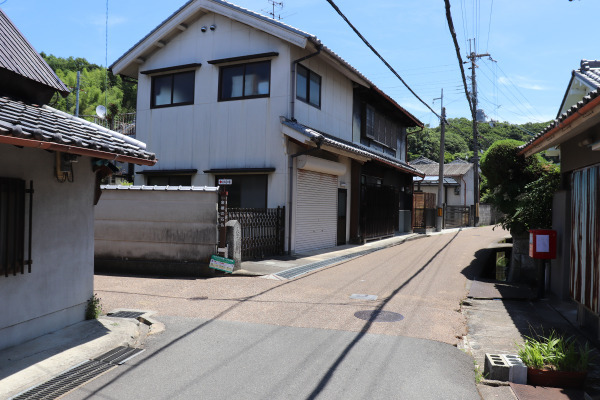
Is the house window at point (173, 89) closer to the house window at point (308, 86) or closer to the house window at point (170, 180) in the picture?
the house window at point (170, 180)

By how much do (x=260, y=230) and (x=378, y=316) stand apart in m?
6.50

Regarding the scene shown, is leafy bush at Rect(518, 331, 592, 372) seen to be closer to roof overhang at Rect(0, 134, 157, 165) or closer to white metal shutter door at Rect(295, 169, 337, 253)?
roof overhang at Rect(0, 134, 157, 165)

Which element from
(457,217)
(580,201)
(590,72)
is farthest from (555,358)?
(457,217)

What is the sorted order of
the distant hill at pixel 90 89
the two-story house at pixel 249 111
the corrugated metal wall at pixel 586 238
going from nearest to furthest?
the corrugated metal wall at pixel 586 238 → the two-story house at pixel 249 111 → the distant hill at pixel 90 89

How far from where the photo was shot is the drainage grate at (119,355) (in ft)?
16.9

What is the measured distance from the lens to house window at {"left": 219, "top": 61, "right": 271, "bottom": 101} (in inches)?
579

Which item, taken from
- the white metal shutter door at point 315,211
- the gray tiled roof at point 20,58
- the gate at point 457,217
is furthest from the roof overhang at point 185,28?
the gate at point 457,217

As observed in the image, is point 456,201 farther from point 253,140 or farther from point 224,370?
point 224,370

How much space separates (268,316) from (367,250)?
396 inches

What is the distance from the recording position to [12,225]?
5.27 metres

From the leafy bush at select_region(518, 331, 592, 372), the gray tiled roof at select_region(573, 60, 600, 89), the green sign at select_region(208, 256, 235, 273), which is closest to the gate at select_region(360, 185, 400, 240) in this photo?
the green sign at select_region(208, 256, 235, 273)

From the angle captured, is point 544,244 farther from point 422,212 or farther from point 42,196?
point 422,212

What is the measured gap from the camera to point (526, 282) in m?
10.8

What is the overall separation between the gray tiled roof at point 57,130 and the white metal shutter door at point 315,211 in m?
8.42
